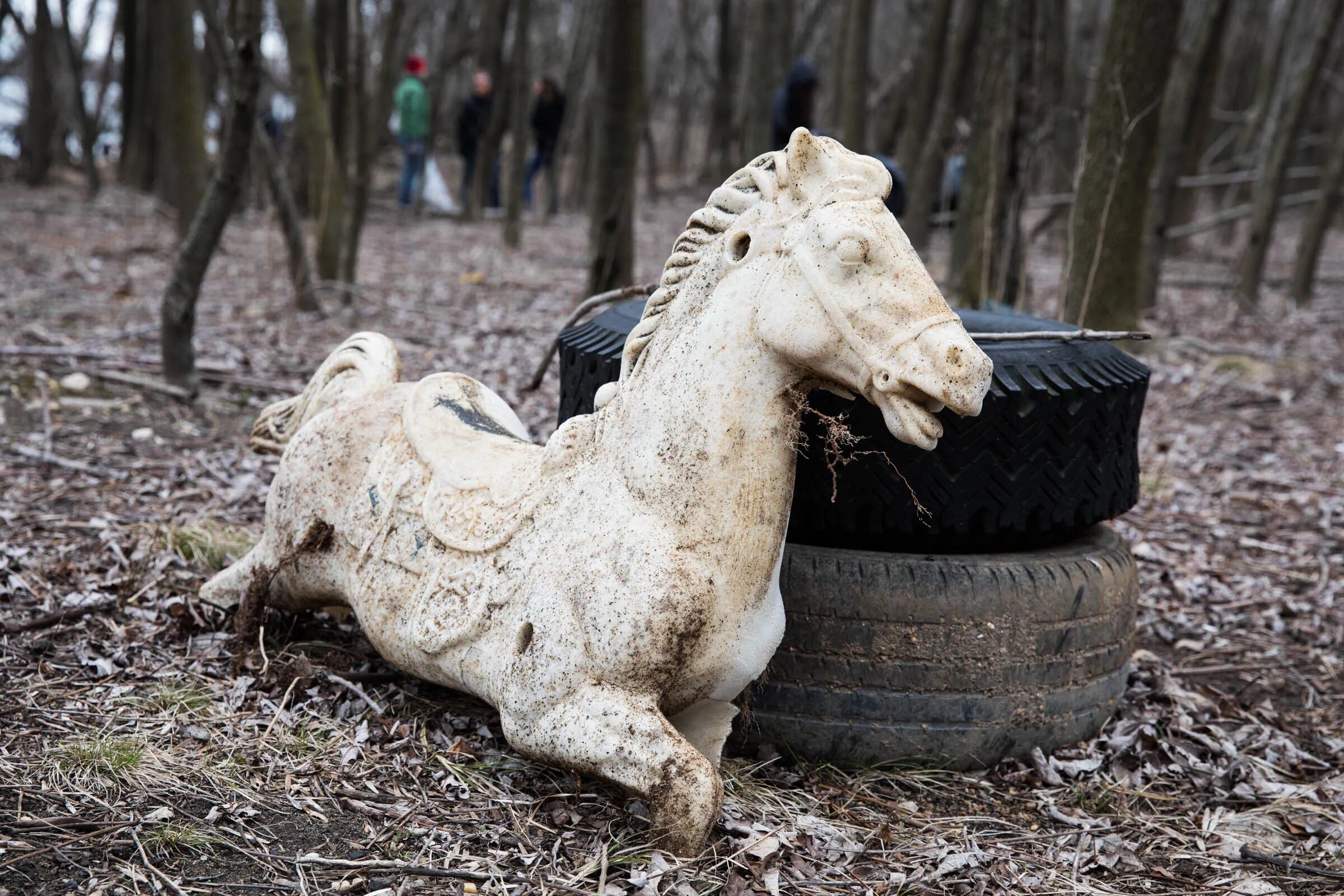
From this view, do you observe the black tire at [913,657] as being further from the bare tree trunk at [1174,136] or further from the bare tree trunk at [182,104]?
the bare tree trunk at [182,104]

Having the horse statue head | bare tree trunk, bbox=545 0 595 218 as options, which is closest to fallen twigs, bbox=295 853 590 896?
the horse statue head

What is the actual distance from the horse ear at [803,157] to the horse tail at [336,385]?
1.48 metres

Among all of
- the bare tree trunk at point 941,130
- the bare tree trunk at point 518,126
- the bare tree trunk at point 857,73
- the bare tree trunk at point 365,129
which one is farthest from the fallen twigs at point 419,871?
the bare tree trunk at point 518,126

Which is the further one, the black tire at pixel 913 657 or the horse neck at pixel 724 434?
the black tire at pixel 913 657

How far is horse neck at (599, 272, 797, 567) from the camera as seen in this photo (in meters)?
2.48

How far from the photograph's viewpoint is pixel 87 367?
626 centimetres

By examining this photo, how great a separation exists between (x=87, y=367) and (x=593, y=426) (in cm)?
461

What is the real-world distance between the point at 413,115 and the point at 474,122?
1.55 metres

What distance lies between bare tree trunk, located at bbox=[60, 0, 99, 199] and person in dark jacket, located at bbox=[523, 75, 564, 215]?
19.3 feet

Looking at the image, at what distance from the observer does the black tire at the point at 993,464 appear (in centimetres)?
298

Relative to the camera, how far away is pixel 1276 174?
33.8 ft

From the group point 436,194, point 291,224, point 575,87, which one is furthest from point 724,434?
point 575,87

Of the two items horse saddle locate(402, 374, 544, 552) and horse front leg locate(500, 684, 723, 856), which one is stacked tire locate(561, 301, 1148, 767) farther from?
horse front leg locate(500, 684, 723, 856)

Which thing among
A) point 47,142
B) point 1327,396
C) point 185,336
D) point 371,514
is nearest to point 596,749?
point 371,514
